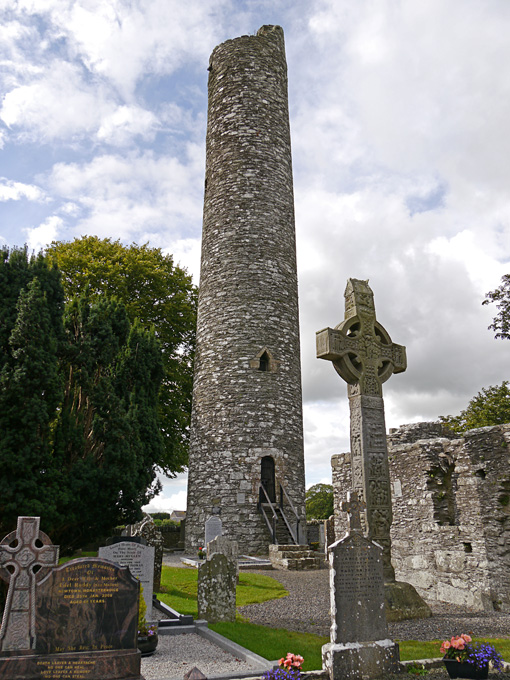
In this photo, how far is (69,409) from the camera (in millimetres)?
9414

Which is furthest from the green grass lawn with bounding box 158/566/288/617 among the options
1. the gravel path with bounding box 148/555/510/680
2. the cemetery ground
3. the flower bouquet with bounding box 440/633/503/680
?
the flower bouquet with bounding box 440/633/503/680

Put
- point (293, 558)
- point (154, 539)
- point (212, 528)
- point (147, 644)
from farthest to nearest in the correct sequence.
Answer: point (293, 558) → point (212, 528) → point (154, 539) → point (147, 644)

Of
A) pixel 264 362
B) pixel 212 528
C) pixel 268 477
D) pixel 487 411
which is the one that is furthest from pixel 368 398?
pixel 487 411

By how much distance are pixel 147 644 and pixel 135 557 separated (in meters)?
2.09

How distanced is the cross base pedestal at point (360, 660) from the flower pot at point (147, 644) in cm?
226

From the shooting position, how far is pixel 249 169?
1834 cm

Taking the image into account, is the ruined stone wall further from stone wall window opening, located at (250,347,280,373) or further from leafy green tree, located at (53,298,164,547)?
stone wall window opening, located at (250,347,280,373)

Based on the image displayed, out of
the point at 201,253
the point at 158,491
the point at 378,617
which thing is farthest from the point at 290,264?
the point at 378,617

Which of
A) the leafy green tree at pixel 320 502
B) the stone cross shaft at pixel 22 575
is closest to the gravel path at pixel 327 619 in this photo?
the stone cross shaft at pixel 22 575

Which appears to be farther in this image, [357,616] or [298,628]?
[298,628]

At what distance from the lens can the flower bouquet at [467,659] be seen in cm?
479

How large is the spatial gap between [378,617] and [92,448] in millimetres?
6198

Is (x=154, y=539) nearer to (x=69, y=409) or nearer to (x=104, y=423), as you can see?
(x=104, y=423)

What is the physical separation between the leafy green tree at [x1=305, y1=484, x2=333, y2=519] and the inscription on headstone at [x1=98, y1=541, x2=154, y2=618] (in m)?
46.9
